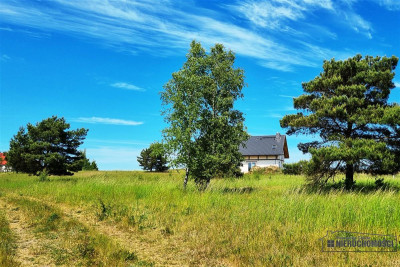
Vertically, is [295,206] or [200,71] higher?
[200,71]

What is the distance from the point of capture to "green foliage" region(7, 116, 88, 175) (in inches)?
1414

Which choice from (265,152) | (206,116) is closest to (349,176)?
(206,116)

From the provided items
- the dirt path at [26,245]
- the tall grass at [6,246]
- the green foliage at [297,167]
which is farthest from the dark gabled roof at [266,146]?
the tall grass at [6,246]

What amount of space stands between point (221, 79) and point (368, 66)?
9.76m

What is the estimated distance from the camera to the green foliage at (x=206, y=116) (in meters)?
17.9

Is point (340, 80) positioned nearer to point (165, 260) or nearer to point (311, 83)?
point (311, 83)

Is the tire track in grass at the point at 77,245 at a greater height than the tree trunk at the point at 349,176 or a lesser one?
lesser

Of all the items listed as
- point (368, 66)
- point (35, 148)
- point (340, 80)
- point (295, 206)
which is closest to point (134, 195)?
point (295, 206)

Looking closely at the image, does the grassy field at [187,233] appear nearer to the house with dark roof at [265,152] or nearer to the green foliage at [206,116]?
the green foliage at [206,116]

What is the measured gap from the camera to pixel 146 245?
775 cm

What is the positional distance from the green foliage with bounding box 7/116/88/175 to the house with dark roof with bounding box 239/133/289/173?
3482cm

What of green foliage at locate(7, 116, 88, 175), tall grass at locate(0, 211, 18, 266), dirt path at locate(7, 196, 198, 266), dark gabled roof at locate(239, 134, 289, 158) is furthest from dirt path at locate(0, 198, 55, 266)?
dark gabled roof at locate(239, 134, 289, 158)

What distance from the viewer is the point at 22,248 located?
753 centimetres

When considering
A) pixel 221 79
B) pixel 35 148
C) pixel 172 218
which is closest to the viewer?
pixel 172 218
